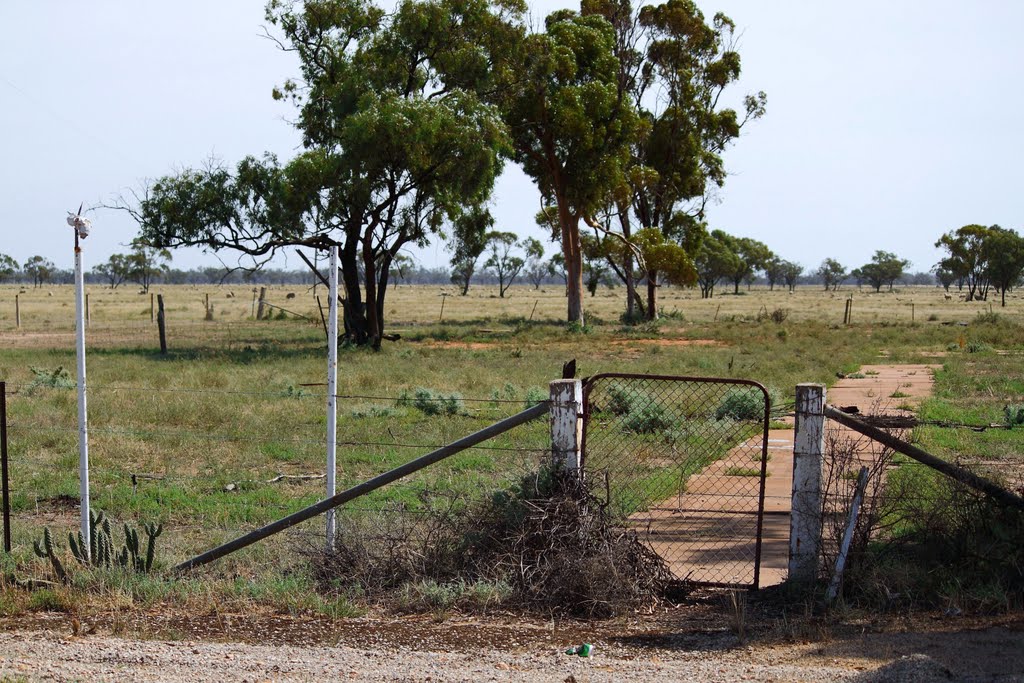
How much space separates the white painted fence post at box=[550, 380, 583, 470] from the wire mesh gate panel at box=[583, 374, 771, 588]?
0.45 ft

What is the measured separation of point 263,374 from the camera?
21844 mm

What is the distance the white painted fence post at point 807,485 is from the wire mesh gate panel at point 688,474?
0.76 feet

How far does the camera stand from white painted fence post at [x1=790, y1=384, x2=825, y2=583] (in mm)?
6602

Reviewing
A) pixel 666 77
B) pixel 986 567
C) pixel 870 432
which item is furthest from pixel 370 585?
pixel 666 77

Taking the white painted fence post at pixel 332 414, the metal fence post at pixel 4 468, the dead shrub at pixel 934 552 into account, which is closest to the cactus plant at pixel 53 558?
the metal fence post at pixel 4 468

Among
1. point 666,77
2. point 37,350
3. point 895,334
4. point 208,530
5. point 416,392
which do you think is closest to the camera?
point 208,530

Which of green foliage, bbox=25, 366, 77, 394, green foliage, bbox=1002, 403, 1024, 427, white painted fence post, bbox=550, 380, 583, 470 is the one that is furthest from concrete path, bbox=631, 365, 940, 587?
green foliage, bbox=25, 366, 77, 394

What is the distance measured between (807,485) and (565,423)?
1669 millimetres

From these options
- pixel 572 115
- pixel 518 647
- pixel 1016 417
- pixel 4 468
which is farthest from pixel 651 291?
A: pixel 518 647

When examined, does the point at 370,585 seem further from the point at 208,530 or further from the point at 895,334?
the point at 895,334

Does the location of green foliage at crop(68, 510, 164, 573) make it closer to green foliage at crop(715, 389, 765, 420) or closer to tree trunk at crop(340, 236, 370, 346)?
green foliage at crop(715, 389, 765, 420)

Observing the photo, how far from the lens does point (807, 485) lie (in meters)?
6.64

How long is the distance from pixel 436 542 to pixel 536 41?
33.6 meters

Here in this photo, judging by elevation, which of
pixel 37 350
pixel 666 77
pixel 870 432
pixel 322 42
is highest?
pixel 666 77
